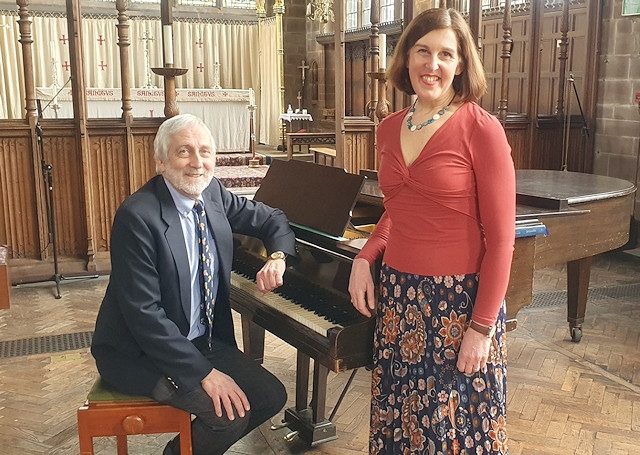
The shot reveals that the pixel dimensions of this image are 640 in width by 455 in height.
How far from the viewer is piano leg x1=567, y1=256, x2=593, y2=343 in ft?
13.5

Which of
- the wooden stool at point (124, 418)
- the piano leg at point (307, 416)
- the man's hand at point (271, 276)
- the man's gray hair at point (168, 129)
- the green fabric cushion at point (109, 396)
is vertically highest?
the man's gray hair at point (168, 129)

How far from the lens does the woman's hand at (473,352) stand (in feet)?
6.35

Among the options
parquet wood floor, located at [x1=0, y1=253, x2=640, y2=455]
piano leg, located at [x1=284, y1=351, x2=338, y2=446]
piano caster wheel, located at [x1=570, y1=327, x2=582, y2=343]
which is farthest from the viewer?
piano caster wheel, located at [x1=570, y1=327, x2=582, y2=343]

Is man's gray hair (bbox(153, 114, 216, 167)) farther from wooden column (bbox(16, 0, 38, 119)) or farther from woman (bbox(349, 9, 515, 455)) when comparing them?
wooden column (bbox(16, 0, 38, 119))

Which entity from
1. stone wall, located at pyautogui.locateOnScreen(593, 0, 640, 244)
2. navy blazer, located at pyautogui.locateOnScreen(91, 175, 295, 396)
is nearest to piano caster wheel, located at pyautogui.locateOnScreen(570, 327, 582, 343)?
stone wall, located at pyautogui.locateOnScreen(593, 0, 640, 244)

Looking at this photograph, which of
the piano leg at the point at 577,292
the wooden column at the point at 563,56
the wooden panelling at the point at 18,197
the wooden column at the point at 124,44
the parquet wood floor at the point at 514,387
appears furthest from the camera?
the wooden column at the point at 563,56

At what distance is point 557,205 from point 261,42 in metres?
10.6

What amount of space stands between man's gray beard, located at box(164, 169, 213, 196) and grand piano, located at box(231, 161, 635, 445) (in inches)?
20.1

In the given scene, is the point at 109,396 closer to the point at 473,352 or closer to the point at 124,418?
the point at 124,418

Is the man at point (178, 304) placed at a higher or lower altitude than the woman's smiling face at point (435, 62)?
lower

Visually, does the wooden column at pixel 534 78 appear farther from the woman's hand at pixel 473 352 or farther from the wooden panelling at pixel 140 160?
the woman's hand at pixel 473 352

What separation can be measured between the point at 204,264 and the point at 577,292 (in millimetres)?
2790

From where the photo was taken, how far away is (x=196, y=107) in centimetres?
1028

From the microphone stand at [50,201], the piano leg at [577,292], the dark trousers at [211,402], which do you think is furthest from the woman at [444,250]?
the microphone stand at [50,201]
